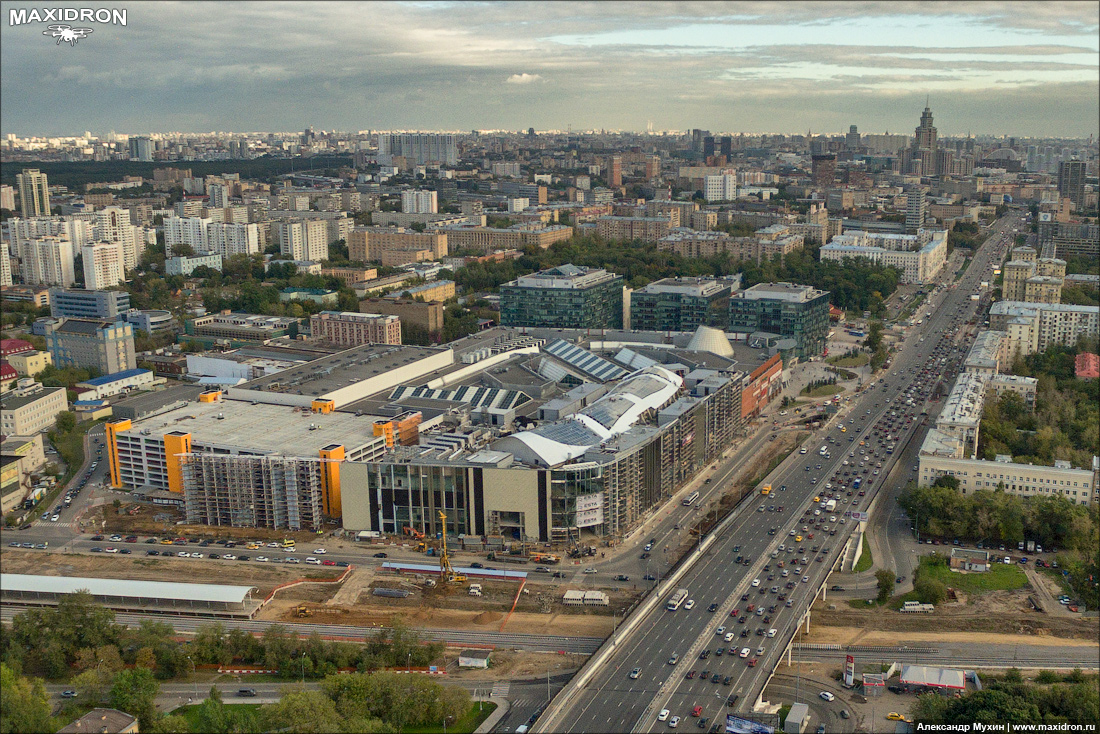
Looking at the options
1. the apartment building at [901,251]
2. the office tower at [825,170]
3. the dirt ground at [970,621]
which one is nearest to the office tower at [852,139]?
the office tower at [825,170]

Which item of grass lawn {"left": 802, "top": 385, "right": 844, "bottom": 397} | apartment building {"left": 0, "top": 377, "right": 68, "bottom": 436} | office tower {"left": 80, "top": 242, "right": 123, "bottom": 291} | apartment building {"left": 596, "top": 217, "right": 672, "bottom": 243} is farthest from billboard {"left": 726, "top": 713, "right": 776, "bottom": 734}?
apartment building {"left": 596, "top": 217, "right": 672, "bottom": 243}

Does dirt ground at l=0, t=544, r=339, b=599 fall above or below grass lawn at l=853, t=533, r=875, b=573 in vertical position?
above

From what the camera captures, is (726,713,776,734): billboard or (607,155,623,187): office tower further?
(607,155,623,187): office tower

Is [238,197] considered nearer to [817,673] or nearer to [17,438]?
[17,438]

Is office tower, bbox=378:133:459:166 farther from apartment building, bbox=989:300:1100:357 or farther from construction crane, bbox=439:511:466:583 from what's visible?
construction crane, bbox=439:511:466:583

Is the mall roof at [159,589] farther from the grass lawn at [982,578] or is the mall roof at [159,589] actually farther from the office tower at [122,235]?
the office tower at [122,235]

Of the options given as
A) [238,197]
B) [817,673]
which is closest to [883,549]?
[817,673]

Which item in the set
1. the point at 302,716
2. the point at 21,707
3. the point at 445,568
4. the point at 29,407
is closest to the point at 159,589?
the point at 445,568
